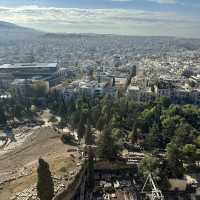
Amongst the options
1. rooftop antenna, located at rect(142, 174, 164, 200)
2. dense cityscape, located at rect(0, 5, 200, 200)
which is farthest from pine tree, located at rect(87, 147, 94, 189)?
rooftop antenna, located at rect(142, 174, 164, 200)

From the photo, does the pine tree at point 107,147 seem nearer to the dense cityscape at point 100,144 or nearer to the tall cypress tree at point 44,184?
the dense cityscape at point 100,144

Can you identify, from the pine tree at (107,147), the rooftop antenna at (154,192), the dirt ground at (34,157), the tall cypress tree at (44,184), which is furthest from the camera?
the pine tree at (107,147)

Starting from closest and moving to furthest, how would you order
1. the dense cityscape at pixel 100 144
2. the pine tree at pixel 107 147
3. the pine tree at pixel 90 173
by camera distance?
the dense cityscape at pixel 100 144 < the pine tree at pixel 90 173 < the pine tree at pixel 107 147

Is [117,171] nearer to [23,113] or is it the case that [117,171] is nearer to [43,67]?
[23,113]

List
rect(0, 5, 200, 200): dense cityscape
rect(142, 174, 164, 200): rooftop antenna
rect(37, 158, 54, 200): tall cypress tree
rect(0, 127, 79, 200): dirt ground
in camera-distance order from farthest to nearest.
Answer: rect(0, 127, 79, 200): dirt ground, rect(0, 5, 200, 200): dense cityscape, rect(142, 174, 164, 200): rooftop antenna, rect(37, 158, 54, 200): tall cypress tree

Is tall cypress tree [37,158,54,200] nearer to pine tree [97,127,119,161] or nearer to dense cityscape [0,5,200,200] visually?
dense cityscape [0,5,200,200]

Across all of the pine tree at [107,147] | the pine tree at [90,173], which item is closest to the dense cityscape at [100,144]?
the pine tree at [90,173]

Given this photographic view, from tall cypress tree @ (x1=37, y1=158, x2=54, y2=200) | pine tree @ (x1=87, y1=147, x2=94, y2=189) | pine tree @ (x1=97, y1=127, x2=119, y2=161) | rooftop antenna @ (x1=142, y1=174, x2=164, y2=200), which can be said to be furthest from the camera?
pine tree @ (x1=97, y1=127, x2=119, y2=161)

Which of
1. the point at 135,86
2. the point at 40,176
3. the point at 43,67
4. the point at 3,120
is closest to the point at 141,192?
the point at 40,176

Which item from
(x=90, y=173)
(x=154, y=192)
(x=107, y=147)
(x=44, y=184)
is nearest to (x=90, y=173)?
(x=90, y=173)
